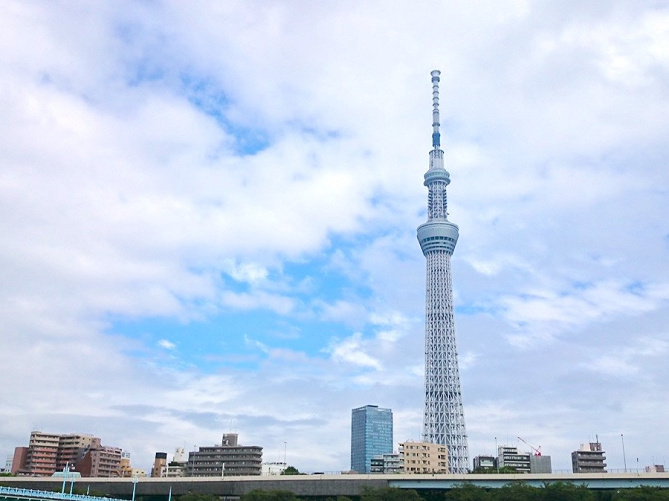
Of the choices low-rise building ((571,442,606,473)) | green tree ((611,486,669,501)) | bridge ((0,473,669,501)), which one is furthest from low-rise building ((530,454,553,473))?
green tree ((611,486,669,501))

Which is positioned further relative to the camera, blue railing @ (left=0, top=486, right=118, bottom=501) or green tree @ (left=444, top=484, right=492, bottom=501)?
green tree @ (left=444, top=484, right=492, bottom=501)

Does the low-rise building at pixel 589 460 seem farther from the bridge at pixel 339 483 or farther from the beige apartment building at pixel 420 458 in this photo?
the bridge at pixel 339 483

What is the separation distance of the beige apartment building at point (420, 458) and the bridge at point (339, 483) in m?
55.7

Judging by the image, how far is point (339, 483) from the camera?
121562 mm

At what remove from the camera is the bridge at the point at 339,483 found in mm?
115312

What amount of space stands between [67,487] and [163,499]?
21.0 metres

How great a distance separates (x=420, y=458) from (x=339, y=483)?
6300cm

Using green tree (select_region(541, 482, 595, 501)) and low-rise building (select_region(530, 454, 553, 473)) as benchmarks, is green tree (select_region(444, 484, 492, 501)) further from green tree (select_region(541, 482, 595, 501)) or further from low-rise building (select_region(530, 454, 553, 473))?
low-rise building (select_region(530, 454, 553, 473))

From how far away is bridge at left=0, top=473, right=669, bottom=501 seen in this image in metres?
115

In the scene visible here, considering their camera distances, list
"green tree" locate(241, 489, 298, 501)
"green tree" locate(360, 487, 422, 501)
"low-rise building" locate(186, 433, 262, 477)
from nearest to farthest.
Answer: "green tree" locate(360, 487, 422, 501)
"green tree" locate(241, 489, 298, 501)
"low-rise building" locate(186, 433, 262, 477)

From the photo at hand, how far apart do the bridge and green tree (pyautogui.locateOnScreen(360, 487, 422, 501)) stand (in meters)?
6.94

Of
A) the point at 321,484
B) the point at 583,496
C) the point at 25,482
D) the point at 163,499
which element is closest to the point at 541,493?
the point at 583,496

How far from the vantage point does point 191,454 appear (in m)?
198

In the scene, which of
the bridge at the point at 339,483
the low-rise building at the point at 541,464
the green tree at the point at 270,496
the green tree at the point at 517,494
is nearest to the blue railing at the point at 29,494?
the bridge at the point at 339,483
